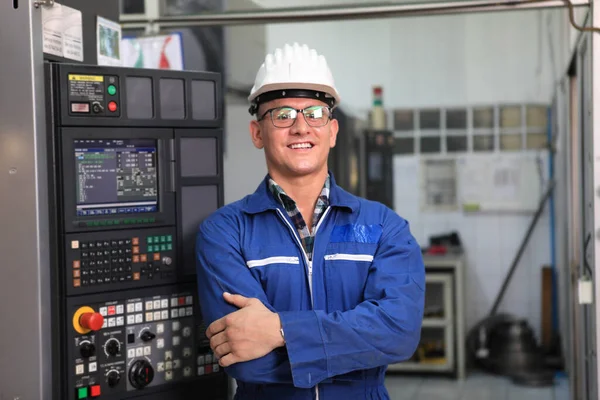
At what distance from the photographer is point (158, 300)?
1.84m

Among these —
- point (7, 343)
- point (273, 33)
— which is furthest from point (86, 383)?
point (273, 33)

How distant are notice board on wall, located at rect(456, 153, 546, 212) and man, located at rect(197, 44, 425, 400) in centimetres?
237

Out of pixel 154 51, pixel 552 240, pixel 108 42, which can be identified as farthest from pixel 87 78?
pixel 552 240

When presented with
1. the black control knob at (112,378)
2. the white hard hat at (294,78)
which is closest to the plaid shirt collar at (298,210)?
the white hard hat at (294,78)

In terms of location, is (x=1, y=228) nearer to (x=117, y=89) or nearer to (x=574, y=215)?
(x=117, y=89)

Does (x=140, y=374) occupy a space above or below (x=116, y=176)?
below

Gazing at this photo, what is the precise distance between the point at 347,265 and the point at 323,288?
75 mm

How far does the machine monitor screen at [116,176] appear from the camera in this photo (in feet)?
5.69

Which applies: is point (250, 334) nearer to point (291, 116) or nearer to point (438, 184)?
point (291, 116)

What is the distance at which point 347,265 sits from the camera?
1.73 metres

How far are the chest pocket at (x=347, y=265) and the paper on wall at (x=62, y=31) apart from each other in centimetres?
76

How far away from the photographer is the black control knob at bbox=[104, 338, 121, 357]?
1768mm

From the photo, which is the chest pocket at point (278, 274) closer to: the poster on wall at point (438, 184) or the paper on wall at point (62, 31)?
the paper on wall at point (62, 31)

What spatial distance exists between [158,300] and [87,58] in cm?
64
